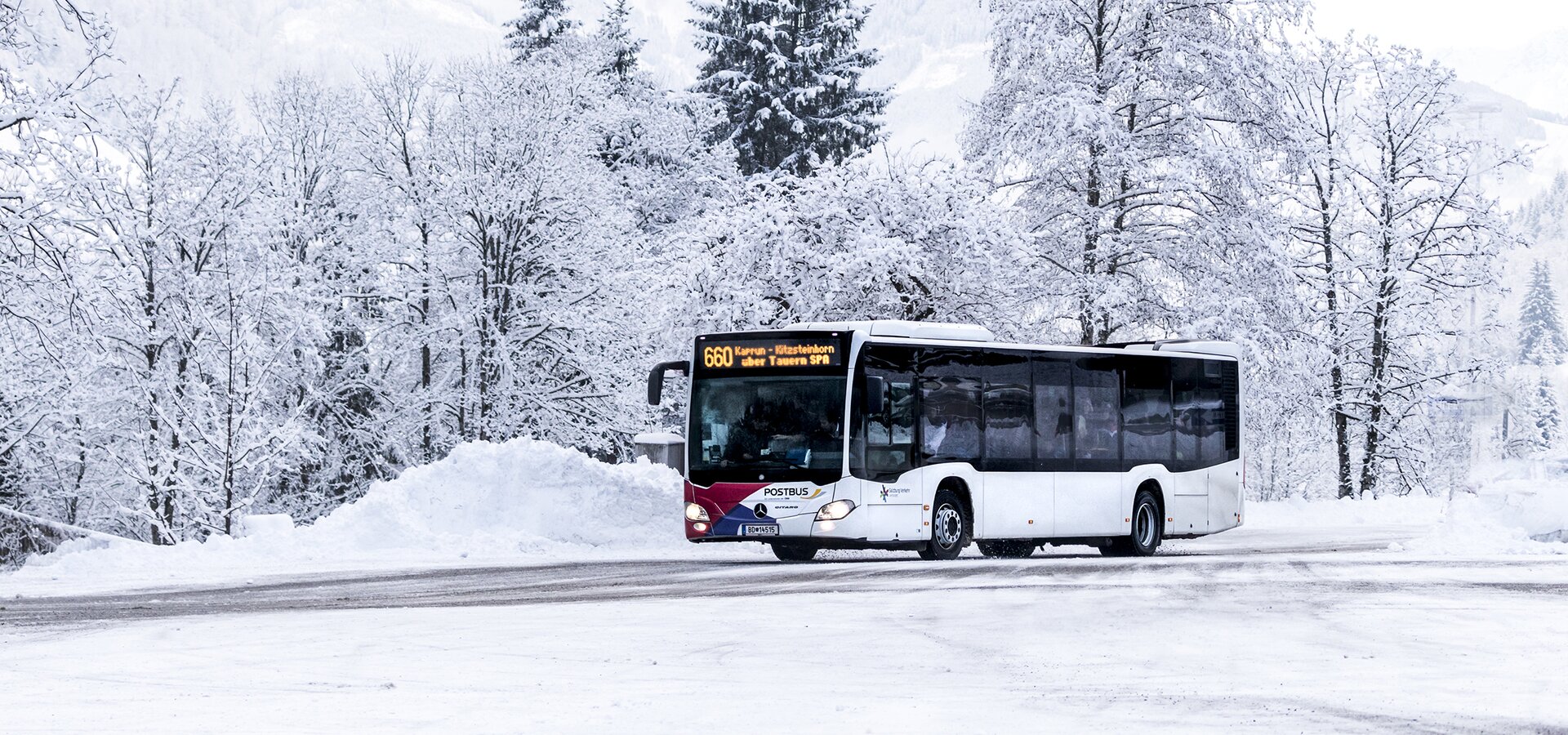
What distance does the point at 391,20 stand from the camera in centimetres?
17888

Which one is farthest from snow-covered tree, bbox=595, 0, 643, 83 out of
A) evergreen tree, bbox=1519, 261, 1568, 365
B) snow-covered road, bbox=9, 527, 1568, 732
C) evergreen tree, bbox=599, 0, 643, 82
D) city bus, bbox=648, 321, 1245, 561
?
evergreen tree, bbox=1519, 261, 1568, 365

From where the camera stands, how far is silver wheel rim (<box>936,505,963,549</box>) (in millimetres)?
22203

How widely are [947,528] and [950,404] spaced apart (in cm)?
153

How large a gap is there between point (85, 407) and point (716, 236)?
14.0 meters

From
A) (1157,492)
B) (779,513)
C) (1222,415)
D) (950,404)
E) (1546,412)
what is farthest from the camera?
(1546,412)

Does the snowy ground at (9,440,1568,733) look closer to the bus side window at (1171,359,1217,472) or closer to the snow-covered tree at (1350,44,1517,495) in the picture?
the bus side window at (1171,359,1217,472)

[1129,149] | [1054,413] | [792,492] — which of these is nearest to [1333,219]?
[1129,149]

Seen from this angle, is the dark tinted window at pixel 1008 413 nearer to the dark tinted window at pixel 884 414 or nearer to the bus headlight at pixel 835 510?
the dark tinted window at pixel 884 414

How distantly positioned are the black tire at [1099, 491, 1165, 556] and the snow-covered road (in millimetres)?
6328

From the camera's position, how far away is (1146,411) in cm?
2497

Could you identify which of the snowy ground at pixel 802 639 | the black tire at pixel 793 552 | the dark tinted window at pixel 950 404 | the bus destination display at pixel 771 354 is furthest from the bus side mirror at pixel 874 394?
the black tire at pixel 793 552

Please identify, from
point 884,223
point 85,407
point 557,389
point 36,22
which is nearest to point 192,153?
point 85,407

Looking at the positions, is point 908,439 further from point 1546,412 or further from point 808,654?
point 1546,412

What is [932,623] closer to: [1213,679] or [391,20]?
[1213,679]
